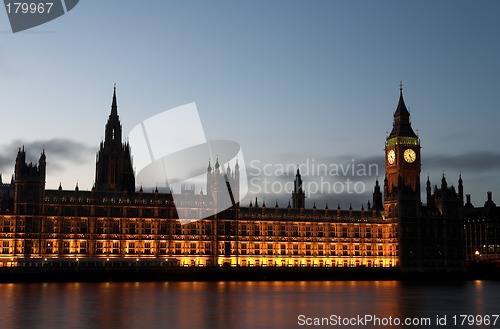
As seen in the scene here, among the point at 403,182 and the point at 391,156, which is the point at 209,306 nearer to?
the point at 403,182

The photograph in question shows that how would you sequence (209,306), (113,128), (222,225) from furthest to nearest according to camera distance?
(113,128) → (222,225) → (209,306)

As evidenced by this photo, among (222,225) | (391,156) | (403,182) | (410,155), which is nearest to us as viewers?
(222,225)

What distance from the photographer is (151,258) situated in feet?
422

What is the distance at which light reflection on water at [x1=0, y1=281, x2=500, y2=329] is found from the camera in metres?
55.8

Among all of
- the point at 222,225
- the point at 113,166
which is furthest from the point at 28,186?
the point at 222,225

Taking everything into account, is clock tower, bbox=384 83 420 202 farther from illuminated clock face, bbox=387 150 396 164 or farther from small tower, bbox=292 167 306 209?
small tower, bbox=292 167 306 209

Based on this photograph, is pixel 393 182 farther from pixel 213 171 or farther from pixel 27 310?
pixel 27 310

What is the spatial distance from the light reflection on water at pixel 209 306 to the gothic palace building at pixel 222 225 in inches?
1471

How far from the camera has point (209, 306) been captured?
6819cm

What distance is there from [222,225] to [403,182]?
1580 inches

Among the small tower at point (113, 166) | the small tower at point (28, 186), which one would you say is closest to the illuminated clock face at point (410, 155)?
the small tower at point (113, 166)

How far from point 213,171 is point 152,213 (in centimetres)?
1400

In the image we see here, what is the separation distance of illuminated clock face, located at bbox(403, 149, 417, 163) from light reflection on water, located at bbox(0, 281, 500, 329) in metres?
63.8

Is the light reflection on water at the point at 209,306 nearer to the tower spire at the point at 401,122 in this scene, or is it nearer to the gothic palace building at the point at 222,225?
the gothic palace building at the point at 222,225
